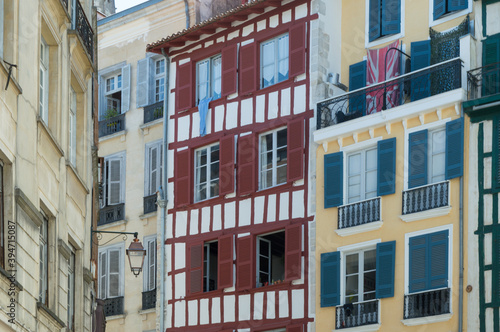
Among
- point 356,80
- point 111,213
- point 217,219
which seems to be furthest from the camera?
point 111,213

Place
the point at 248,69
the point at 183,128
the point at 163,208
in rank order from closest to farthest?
the point at 248,69, the point at 163,208, the point at 183,128

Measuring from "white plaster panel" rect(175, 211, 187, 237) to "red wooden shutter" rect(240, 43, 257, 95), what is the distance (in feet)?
12.5

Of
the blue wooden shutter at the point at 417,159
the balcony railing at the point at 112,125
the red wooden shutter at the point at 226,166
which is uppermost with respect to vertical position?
the balcony railing at the point at 112,125

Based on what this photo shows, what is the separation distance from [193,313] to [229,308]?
1366mm

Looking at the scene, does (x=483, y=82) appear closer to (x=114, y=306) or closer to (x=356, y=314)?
(x=356, y=314)

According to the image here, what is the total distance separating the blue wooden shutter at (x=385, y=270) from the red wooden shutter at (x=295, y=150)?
3.65 meters

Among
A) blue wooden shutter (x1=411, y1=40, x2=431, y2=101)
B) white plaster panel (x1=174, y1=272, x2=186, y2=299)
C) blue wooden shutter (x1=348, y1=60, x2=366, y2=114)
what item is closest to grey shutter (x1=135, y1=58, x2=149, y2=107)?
white plaster panel (x1=174, y1=272, x2=186, y2=299)

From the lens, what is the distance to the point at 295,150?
101 feet

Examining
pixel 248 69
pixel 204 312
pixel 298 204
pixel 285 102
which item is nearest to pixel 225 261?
pixel 204 312

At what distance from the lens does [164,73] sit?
3578cm

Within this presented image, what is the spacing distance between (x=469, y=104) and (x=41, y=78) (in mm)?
10849

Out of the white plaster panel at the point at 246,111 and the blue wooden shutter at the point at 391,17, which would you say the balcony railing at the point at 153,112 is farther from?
the blue wooden shutter at the point at 391,17

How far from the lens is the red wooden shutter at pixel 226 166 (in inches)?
1265

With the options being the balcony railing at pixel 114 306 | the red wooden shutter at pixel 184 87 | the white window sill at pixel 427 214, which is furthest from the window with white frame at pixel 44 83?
the balcony railing at pixel 114 306
